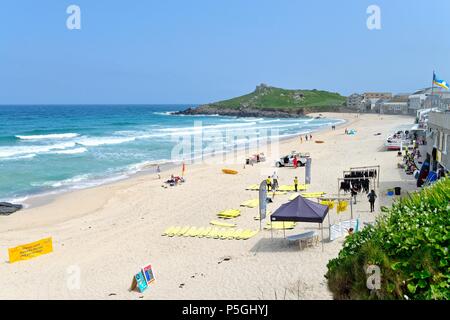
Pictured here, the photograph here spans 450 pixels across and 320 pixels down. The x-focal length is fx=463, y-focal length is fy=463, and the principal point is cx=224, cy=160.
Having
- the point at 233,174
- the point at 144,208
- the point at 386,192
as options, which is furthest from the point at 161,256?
the point at 233,174

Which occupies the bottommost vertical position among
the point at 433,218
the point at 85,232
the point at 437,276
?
the point at 85,232

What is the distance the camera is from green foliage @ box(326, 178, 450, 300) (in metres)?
4.22

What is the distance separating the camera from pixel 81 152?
134ft

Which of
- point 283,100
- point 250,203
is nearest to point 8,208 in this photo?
point 250,203

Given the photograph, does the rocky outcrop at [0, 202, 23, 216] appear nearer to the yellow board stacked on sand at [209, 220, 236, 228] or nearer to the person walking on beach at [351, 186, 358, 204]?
Result: the yellow board stacked on sand at [209, 220, 236, 228]

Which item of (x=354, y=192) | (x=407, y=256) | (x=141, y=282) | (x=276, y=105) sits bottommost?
(x=141, y=282)

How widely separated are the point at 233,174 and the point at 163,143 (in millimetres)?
23413

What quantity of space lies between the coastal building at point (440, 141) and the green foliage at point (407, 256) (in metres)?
10.5

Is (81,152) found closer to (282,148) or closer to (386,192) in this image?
(282,148)

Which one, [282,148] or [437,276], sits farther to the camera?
[282,148]

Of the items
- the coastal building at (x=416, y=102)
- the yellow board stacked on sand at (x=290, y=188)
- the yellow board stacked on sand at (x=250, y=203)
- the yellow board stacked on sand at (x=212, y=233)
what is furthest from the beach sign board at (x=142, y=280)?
the coastal building at (x=416, y=102)

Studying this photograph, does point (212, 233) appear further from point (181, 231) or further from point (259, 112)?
point (259, 112)

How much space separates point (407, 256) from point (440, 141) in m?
13.3

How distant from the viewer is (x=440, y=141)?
16.5 meters
